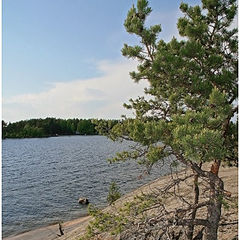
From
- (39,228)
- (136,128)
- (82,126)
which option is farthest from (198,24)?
(82,126)

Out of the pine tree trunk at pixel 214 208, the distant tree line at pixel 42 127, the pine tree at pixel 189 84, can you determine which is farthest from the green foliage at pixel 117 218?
the distant tree line at pixel 42 127

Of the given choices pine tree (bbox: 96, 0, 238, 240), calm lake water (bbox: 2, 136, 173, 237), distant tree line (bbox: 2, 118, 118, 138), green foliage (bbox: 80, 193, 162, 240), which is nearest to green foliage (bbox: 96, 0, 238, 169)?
pine tree (bbox: 96, 0, 238, 240)

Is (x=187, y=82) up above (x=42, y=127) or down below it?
below

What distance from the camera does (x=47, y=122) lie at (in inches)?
3514

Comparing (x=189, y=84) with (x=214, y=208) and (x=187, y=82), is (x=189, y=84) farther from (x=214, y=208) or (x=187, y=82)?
(x=214, y=208)

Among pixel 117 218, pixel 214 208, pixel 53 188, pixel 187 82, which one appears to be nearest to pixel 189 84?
pixel 187 82

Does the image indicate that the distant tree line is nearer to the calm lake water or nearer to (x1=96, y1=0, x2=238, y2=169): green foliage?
the calm lake water

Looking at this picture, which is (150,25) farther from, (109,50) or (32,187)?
(32,187)

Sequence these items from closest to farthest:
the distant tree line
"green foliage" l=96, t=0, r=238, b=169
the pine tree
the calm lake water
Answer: "green foliage" l=96, t=0, r=238, b=169 < the pine tree < the calm lake water < the distant tree line

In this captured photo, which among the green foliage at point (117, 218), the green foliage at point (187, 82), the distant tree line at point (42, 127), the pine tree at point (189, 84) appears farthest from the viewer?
the distant tree line at point (42, 127)

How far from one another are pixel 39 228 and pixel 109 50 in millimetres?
11013

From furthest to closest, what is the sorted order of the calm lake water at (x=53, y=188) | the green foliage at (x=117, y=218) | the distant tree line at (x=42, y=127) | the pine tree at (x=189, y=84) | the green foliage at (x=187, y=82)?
the distant tree line at (x=42, y=127), the calm lake water at (x=53, y=188), the green foliage at (x=117, y=218), the pine tree at (x=189, y=84), the green foliage at (x=187, y=82)

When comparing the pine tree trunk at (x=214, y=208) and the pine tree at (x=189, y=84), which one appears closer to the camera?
the pine tree at (x=189, y=84)

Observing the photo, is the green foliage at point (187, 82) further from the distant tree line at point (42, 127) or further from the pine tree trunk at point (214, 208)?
the distant tree line at point (42, 127)
